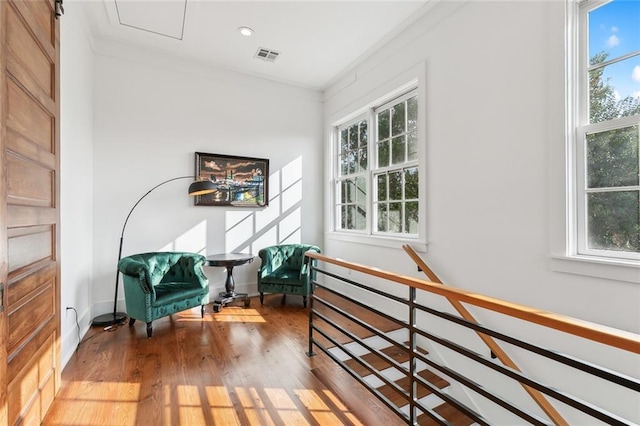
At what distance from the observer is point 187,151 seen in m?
3.83

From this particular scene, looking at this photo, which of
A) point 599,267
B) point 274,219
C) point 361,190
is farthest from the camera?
point 274,219

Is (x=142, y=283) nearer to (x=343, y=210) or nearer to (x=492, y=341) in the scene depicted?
(x=343, y=210)

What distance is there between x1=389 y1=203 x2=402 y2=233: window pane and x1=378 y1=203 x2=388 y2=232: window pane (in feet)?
0.30

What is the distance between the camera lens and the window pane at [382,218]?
3.60m

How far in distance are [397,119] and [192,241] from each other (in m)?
2.92

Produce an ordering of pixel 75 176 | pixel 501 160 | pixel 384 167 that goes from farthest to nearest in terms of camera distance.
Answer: pixel 384 167
pixel 75 176
pixel 501 160

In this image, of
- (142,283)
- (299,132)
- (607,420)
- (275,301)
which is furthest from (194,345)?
(299,132)

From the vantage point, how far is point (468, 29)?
8.27ft

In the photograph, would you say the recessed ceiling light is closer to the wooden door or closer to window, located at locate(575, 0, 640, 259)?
the wooden door

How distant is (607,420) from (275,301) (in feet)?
11.5

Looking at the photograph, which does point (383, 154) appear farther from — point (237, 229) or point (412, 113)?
point (237, 229)

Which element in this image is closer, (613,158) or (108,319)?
(613,158)

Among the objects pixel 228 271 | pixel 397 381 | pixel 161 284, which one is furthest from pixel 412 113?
pixel 161 284

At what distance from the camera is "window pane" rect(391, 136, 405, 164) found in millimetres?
3373
